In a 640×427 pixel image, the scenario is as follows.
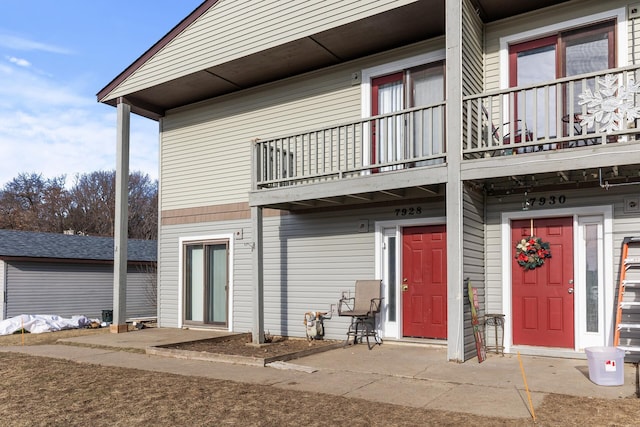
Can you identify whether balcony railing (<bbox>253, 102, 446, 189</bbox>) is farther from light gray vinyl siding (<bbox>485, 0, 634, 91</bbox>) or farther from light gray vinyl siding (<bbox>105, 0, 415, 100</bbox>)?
light gray vinyl siding (<bbox>105, 0, 415, 100</bbox>)

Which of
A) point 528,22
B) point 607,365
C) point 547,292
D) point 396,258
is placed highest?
point 528,22

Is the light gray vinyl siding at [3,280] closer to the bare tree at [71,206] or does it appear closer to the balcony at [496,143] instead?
the balcony at [496,143]

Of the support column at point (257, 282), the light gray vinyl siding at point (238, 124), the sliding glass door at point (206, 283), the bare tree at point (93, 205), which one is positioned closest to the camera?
the support column at point (257, 282)

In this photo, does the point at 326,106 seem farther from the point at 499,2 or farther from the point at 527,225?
the point at 527,225

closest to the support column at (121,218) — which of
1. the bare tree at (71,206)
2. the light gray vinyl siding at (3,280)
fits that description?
the light gray vinyl siding at (3,280)

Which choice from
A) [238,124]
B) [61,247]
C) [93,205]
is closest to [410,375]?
[238,124]

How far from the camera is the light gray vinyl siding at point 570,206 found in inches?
293

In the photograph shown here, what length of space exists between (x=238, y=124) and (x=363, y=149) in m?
4.03

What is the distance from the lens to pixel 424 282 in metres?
9.21

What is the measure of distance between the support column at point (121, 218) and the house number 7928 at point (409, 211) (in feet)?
20.4

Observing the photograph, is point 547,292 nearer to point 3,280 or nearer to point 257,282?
point 257,282

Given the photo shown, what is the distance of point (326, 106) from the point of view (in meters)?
10.7

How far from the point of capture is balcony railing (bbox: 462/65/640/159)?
6539 millimetres

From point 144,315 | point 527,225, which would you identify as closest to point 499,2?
point 527,225
